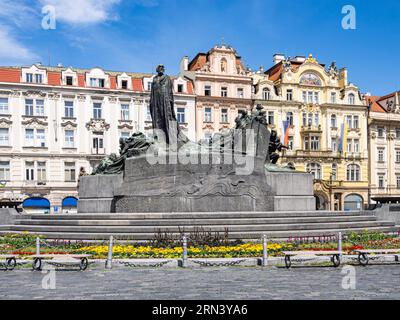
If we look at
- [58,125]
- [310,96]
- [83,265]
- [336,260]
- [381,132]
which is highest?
[310,96]

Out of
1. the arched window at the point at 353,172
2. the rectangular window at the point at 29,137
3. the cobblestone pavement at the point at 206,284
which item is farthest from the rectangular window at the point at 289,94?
the cobblestone pavement at the point at 206,284

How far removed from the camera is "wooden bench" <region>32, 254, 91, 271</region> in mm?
12062

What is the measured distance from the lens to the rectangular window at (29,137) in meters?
48.1

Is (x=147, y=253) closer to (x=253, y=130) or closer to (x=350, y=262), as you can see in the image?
(x=350, y=262)

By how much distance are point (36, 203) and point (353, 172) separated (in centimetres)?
3549

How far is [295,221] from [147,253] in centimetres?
622

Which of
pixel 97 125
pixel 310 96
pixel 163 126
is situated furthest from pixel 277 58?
pixel 163 126

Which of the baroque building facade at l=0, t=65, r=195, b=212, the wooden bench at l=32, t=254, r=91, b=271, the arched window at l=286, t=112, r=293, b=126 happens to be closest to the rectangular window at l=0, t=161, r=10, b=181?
the baroque building facade at l=0, t=65, r=195, b=212

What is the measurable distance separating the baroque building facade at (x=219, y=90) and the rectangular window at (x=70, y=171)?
13430 mm

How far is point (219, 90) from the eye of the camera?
55.1 m

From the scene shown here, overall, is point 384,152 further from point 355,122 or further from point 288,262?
point 288,262

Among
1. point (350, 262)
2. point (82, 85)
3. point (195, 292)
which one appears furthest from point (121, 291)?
point (82, 85)

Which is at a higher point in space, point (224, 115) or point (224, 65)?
point (224, 65)

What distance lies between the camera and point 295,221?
57.5ft
